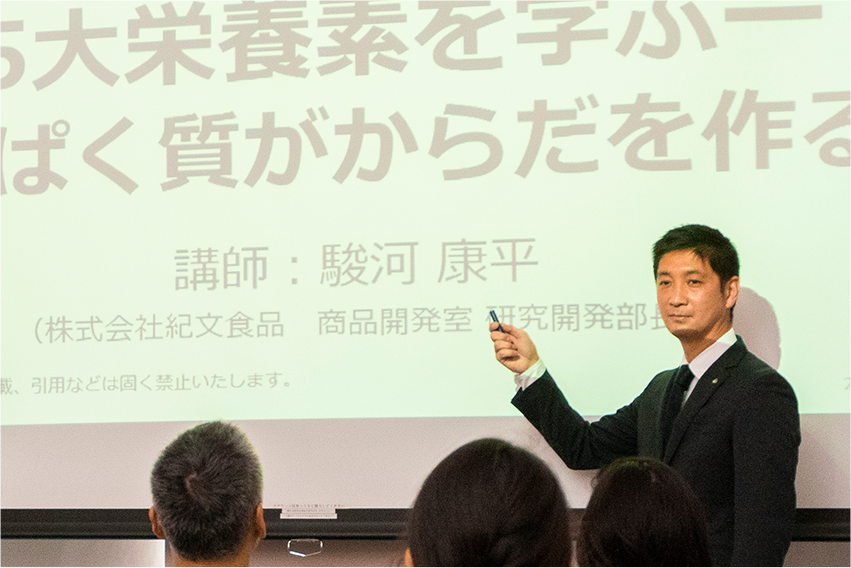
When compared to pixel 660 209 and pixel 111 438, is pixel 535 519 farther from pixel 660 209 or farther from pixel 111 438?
pixel 111 438

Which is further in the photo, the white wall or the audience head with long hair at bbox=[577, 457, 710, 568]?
the white wall

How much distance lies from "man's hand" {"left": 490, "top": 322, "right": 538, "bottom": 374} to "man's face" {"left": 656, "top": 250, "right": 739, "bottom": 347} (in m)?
0.35

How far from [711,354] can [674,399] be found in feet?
0.47

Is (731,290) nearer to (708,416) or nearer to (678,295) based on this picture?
(678,295)

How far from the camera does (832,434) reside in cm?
226

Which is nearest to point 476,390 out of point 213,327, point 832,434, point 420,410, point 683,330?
point 420,410

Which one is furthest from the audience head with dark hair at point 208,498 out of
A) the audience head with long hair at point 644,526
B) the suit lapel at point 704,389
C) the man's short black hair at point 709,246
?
the man's short black hair at point 709,246

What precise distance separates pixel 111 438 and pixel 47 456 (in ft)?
0.68

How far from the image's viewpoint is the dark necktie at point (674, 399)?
2.09 meters

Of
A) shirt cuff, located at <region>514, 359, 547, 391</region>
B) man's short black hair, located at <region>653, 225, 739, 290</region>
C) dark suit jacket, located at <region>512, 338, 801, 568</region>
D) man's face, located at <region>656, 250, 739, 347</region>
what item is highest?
man's short black hair, located at <region>653, 225, 739, 290</region>

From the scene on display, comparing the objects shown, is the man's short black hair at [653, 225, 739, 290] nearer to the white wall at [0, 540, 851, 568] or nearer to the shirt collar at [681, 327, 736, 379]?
the shirt collar at [681, 327, 736, 379]

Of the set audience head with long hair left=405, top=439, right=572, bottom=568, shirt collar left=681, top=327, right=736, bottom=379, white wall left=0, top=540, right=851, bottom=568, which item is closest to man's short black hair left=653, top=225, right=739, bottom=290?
shirt collar left=681, top=327, right=736, bottom=379

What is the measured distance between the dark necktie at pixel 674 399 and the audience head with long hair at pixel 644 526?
3.11 ft

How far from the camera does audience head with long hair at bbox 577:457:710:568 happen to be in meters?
1.11
